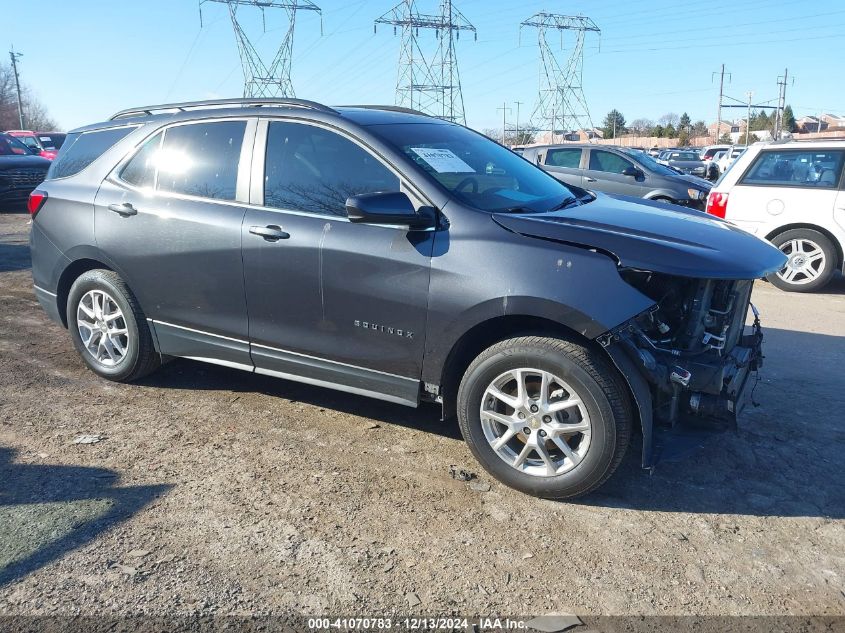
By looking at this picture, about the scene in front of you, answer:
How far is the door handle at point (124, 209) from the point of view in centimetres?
454

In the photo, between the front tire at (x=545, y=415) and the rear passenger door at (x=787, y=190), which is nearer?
the front tire at (x=545, y=415)

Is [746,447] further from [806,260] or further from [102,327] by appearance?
[806,260]

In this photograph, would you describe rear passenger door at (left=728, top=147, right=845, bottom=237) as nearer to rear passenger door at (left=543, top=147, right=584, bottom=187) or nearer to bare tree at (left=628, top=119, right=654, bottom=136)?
rear passenger door at (left=543, top=147, right=584, bottom=187)

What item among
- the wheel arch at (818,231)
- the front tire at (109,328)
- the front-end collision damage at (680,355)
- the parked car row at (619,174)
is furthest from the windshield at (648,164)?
the front tire at (109,328)

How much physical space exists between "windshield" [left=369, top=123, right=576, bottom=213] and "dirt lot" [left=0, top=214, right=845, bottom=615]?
144cm

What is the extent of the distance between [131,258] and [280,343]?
1.28m

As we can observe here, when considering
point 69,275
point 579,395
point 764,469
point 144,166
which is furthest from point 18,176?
point 764,469

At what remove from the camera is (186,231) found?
4.31 metres

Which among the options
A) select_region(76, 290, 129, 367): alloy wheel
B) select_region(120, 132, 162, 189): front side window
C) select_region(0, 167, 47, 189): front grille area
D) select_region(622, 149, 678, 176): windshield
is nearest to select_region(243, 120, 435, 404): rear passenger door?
select_region(120, 132, 162, 189): front side window

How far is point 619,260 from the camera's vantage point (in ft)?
10.6

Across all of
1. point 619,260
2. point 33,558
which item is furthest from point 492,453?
point 33,558

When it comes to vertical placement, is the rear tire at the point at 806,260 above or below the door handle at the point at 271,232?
below

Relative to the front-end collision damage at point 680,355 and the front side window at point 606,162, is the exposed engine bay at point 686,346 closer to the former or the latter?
the front-end collision damage at point 680,355

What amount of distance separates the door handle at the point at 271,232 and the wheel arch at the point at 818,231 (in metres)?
6.84
